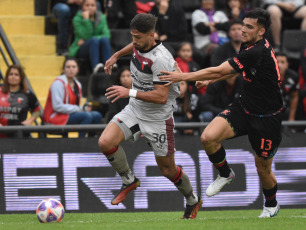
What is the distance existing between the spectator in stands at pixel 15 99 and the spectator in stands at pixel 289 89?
14.0 ft

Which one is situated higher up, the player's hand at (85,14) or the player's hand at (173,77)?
the player's hand at (173,77)

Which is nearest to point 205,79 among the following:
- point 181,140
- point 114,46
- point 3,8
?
point 181,140

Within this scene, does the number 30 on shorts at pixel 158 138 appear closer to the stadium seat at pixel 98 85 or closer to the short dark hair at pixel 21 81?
the short dark hair at pixel 21 81

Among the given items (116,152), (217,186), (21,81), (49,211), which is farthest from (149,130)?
(21,81)

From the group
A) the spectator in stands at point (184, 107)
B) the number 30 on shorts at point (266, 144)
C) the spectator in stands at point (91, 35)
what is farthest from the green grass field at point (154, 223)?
the spectator in stands at point (91, 35)

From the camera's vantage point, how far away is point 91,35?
14.4m

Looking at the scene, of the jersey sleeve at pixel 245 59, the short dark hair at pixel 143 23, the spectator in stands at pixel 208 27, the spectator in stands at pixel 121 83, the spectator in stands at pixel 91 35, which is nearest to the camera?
the jersey sleeve at pixel 245 59

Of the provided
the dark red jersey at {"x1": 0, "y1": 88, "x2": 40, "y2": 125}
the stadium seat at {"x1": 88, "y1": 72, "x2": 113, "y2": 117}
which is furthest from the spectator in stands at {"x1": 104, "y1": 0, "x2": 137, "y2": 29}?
the dark red jersey at {"x1": 0, "y1": 88, "x2": 40, "y2": 125}

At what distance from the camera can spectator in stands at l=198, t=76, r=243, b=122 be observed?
1286 centimetres

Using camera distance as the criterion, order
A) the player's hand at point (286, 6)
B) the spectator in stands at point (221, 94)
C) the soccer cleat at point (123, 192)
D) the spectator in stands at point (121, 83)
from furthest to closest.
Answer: the player's hand at point (286, 6), the spectator in stands at point (221, 94), the spectator in stands at point (121, 83), the soccer cleat at point (123, 192)

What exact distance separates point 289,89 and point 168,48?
2239mm

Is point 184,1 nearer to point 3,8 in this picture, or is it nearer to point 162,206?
point 3,8

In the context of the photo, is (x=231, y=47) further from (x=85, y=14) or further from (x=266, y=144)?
(x=266, y=144)

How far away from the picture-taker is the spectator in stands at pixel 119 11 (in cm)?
1492
